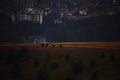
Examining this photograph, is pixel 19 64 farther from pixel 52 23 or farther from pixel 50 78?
pixel 52 23

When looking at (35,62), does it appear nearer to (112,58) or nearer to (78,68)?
(78,68)

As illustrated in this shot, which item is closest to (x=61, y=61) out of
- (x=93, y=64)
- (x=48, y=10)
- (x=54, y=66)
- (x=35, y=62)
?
(x=54, y=66)

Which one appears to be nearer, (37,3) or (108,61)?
(108,61)

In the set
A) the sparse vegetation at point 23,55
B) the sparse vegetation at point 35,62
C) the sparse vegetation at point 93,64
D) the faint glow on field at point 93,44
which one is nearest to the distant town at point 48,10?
the faint glow on field at point 93,44

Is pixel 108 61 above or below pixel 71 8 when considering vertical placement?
below

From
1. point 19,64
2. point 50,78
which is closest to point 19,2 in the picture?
point 19,64

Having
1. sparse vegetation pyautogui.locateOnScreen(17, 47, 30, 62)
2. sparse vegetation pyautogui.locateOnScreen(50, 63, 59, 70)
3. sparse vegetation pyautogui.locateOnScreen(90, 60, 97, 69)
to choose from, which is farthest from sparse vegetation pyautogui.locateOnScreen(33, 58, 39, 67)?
sparse vegetation pyautogui.locateOnScreen(90, 60, 97, 69)

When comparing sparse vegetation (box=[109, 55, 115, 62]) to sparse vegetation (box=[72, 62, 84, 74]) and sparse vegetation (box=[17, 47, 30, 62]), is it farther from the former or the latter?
sparse vegetation (box=[17, 47, 30, 62])

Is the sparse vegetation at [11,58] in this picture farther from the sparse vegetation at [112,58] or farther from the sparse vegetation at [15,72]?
the sparse vegetation at [112,58]
